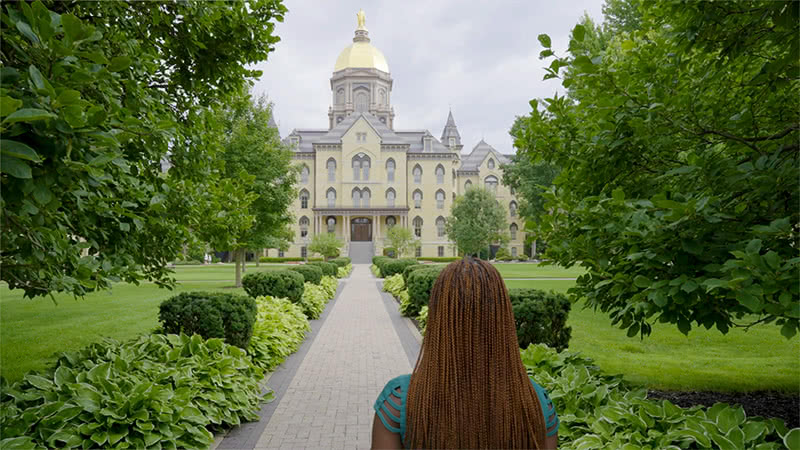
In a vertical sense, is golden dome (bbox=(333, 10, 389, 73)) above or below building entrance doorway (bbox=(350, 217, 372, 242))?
above

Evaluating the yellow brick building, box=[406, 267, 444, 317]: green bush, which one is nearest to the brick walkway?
box=[406, 267, 444, 317]: green bush

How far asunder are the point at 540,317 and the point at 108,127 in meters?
6.19

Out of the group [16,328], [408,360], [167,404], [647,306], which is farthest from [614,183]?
[16,328]

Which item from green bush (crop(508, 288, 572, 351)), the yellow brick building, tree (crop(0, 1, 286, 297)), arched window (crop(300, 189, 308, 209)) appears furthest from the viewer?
arched window (crop(300, 189, 308, 209))

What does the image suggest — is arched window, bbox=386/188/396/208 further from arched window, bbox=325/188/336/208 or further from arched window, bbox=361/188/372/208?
Result: arched window, bbox=325/188/336/208

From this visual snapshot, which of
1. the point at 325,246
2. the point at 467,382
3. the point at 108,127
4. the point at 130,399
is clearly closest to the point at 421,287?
the point at 130,399

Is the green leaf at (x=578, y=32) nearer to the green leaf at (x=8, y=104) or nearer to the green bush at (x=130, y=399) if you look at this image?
the green leaf at (x=8, y=104)

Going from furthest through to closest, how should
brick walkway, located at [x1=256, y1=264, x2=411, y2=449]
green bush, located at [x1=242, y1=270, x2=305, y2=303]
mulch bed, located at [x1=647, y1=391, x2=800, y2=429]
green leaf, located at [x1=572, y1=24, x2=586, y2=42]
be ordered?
green bush, located at [x1=242, y1=270, x2=305, y2=303] < mulch bed, located at [x1=647, y1=391, x2=800, y2=429] < brick walkway, located at [x1=256, y1=264, x2=411, y2=449] < green leaf, located at [x1=572, y1=24, x2=586, y2=42]

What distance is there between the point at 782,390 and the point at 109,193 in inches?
316

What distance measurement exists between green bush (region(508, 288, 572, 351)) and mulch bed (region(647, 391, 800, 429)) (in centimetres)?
161

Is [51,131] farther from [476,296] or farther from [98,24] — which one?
[98,24]

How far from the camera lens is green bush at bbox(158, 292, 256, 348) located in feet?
24.9

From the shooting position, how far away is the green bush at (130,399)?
4.28 metres

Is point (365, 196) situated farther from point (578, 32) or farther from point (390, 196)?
point (578, 32)
